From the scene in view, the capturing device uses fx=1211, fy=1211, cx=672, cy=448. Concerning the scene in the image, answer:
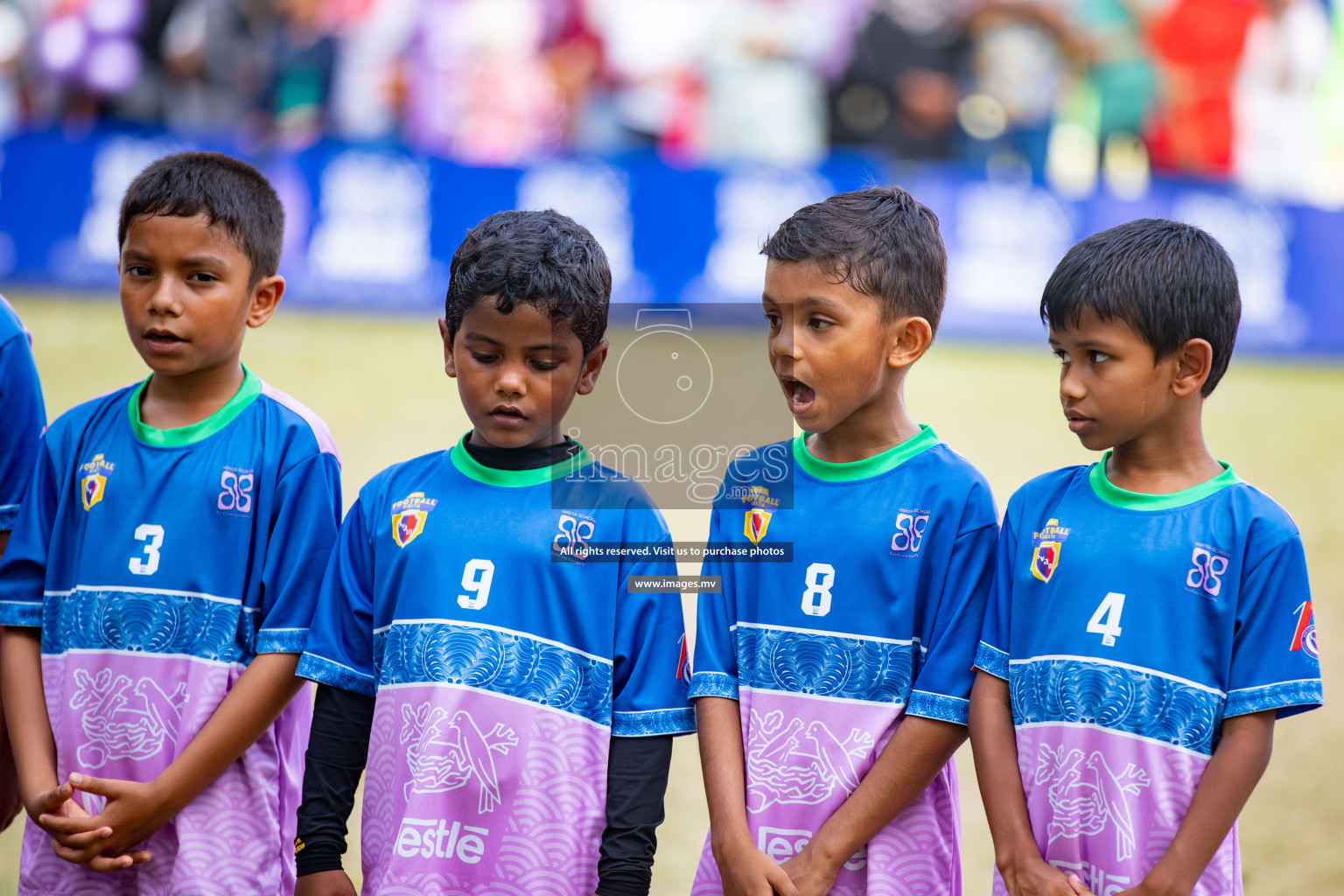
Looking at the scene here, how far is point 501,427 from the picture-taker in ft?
5.98

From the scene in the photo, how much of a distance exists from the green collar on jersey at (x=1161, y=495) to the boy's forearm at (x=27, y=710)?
168cm

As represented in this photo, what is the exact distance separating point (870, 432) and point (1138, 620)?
474mm

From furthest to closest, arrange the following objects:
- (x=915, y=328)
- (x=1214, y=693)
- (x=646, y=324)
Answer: (x=646, y=324)
(x=915, y=328)
(x=1214, y=693)

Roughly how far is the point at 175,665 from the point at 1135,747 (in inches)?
56.7

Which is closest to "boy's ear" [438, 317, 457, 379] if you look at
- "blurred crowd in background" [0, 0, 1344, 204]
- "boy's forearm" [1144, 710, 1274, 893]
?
"boy's forearm" [1144, 710, 1274, 893]

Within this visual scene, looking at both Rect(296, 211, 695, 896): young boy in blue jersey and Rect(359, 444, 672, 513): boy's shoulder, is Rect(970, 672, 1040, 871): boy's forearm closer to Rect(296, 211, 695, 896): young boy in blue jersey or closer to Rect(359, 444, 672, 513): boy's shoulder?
Rect(296, 211, 695, 896): young boy in blue jersey

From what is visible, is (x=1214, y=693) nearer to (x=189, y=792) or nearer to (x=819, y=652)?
(x=819, y=652)

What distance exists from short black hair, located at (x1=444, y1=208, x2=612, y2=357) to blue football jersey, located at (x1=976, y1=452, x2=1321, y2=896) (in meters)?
0.78

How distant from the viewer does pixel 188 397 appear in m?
2.02

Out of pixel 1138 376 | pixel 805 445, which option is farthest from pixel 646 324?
pixel 1138 376

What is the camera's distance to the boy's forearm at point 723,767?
1.75 metres

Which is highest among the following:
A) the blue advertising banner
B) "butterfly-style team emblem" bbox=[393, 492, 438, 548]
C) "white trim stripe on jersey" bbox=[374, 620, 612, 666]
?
the blue advertising banner

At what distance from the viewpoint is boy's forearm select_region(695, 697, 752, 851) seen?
1.75 meters

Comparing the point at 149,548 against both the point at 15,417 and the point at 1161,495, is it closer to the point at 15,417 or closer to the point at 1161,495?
Result: the point at 15,417
